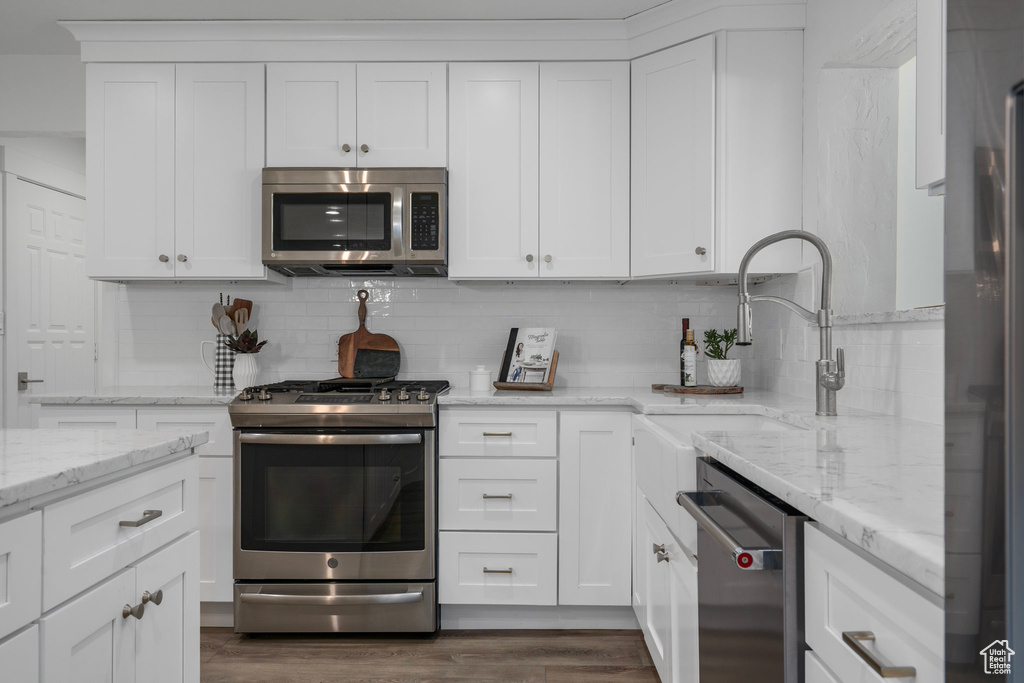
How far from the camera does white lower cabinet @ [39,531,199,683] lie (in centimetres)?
100

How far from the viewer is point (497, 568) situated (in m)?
2.50

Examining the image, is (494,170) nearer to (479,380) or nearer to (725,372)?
(479,380)


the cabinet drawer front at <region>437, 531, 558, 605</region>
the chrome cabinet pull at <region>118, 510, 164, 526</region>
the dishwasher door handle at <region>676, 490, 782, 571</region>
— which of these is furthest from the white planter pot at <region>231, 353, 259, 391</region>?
the dishwasher door handle at <region>676, 490, 782, 571</region>

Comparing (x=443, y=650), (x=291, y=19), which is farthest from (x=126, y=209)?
(x=443, y=650)

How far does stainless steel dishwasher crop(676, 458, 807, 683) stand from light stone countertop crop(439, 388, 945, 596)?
0.15 feet

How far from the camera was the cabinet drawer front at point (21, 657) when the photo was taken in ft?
2.88

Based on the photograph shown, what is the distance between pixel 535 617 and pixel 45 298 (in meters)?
3.49

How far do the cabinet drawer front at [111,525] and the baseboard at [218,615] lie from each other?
1395 millimetres

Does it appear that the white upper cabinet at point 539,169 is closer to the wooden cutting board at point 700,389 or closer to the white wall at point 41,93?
the wooden cutting board at point 700,389

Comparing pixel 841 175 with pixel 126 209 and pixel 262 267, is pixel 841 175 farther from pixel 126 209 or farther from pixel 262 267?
pixel 126 209

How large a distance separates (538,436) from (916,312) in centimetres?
130

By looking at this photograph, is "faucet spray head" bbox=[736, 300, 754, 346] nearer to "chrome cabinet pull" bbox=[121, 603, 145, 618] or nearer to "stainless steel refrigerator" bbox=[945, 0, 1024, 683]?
"stainless steel refrigerator" bbox=[945, 0, 1024, 683]

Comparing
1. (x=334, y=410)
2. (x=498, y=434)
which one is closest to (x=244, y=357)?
(x=334, y=410)

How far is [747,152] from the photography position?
99.6 inches
